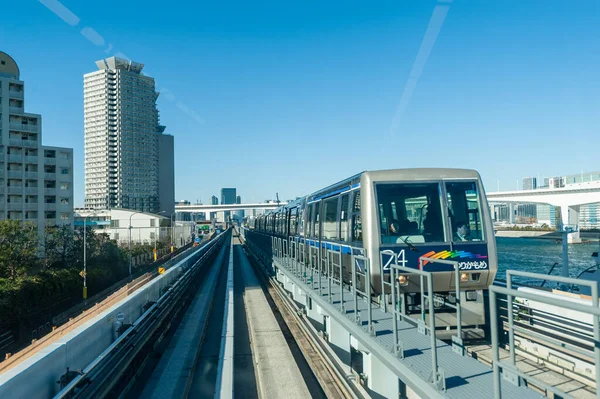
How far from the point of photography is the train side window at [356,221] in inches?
333

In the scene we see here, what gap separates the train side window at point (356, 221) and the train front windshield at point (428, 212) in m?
0.66

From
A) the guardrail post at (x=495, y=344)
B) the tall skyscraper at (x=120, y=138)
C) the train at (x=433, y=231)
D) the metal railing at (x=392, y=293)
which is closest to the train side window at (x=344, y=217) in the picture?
the metal railing at (x=392, y=293)

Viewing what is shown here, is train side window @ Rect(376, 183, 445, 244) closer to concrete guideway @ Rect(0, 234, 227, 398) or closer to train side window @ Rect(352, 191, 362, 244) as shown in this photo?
train side window @ Rect(352, 191, 362, 244)

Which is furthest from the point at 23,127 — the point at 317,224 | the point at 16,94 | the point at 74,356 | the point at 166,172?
the point at 166,172

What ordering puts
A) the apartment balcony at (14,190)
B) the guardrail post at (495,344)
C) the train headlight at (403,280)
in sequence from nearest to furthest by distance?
1. the guardrail post at (495,344)
2. the train headlight at (403,280)
3. the apartment balcony at (14,190)

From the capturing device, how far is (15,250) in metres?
25.0

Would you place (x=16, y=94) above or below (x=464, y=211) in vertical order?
above

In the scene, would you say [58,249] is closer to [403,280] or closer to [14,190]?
[14,190]

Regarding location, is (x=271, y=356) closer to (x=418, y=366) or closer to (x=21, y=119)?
(x=418, y=366)

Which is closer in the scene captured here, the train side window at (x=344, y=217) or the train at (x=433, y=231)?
the train at (x=433, y=231)

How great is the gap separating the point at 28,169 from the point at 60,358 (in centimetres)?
5461

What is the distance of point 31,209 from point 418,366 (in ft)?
187

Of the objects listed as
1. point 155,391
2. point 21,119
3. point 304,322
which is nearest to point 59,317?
point 304,322

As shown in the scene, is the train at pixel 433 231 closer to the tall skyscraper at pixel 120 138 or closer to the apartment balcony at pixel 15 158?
the apartment balcony at pixel 15 158
